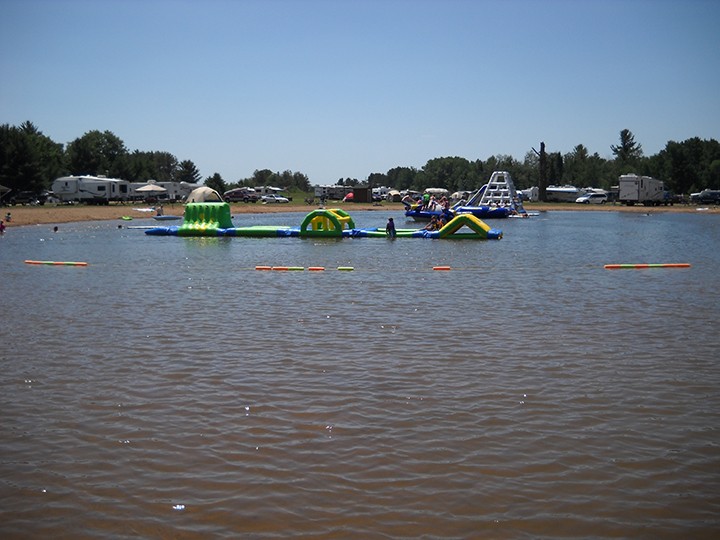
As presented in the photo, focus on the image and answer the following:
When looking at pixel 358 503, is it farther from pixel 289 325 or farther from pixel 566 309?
pixel 566 309

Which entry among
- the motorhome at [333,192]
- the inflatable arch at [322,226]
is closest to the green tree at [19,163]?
the motorhome at [333,192]

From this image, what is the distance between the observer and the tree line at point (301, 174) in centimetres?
6894

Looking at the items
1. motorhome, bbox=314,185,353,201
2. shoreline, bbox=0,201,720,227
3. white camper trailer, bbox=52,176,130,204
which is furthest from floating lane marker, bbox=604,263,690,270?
motorhome, bbox=314,185,353,201

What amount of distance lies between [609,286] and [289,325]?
29.5ft

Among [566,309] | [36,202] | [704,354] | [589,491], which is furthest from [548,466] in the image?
[36,202]

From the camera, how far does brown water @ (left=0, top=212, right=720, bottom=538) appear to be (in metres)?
5.12

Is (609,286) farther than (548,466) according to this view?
Yes

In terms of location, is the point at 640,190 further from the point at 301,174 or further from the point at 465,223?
the point at 301,174

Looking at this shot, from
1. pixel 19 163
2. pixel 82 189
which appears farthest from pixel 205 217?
pixel 19 163

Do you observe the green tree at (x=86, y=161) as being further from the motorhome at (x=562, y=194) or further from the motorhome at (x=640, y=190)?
the motorhome at (x=640, y=190)

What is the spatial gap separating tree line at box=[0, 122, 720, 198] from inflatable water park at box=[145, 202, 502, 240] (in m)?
39.3

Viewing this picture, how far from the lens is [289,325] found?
1205 centimetres

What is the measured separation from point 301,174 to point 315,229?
127 meters

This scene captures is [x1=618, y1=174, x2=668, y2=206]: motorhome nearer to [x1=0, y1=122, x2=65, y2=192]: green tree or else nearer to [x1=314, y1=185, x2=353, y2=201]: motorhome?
[x1=314, y1=185, x2=353, y2=201]: motorhome
